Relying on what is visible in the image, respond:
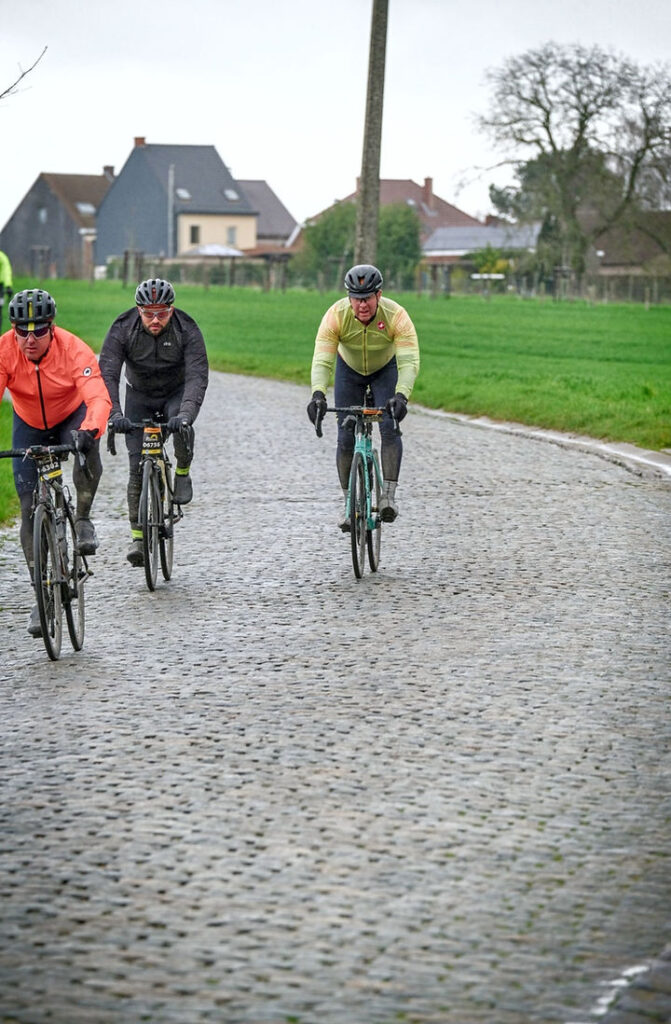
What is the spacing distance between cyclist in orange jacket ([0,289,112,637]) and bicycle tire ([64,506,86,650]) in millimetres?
96

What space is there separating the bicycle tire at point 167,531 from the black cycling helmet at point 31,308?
207cm

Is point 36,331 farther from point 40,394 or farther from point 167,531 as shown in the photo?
point 167,531

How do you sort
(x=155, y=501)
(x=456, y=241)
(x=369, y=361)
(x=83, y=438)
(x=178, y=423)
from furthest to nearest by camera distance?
(x=456, y=241)
(x=369, y=361)
(x=155, y=501)
(x=178, y=423)
(x=83, y=438)

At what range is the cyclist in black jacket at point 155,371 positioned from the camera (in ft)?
33.3

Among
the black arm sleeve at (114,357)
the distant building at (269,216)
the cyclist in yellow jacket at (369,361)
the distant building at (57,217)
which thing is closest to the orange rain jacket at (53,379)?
the black arm sleeve at (114,357)

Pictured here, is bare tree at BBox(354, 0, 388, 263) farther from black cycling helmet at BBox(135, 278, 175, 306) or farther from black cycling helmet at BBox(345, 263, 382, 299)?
black cycling helmet at BBox(135, 278, 175, 306)

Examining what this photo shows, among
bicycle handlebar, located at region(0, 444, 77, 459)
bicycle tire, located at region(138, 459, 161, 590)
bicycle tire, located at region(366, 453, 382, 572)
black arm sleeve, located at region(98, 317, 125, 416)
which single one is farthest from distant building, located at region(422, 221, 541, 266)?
bicycle handlebar, located at region(0, 444, 77, 459)

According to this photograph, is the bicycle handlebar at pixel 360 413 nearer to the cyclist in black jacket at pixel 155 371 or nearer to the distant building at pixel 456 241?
the cyclist in black jacket at pixel 155 371

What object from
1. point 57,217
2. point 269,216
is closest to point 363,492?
point 57,217

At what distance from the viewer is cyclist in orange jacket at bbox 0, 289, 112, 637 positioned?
841 centimetres

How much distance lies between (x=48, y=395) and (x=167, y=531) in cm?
172

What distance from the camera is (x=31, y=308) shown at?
8.38 metres

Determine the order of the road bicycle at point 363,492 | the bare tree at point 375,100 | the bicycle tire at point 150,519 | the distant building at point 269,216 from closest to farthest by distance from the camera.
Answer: the bicycle tire at point 150,519
the road bicycle at point 363,492
the bare tree at point 375,100
the distant building at point 269,216

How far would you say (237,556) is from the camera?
1109cm
